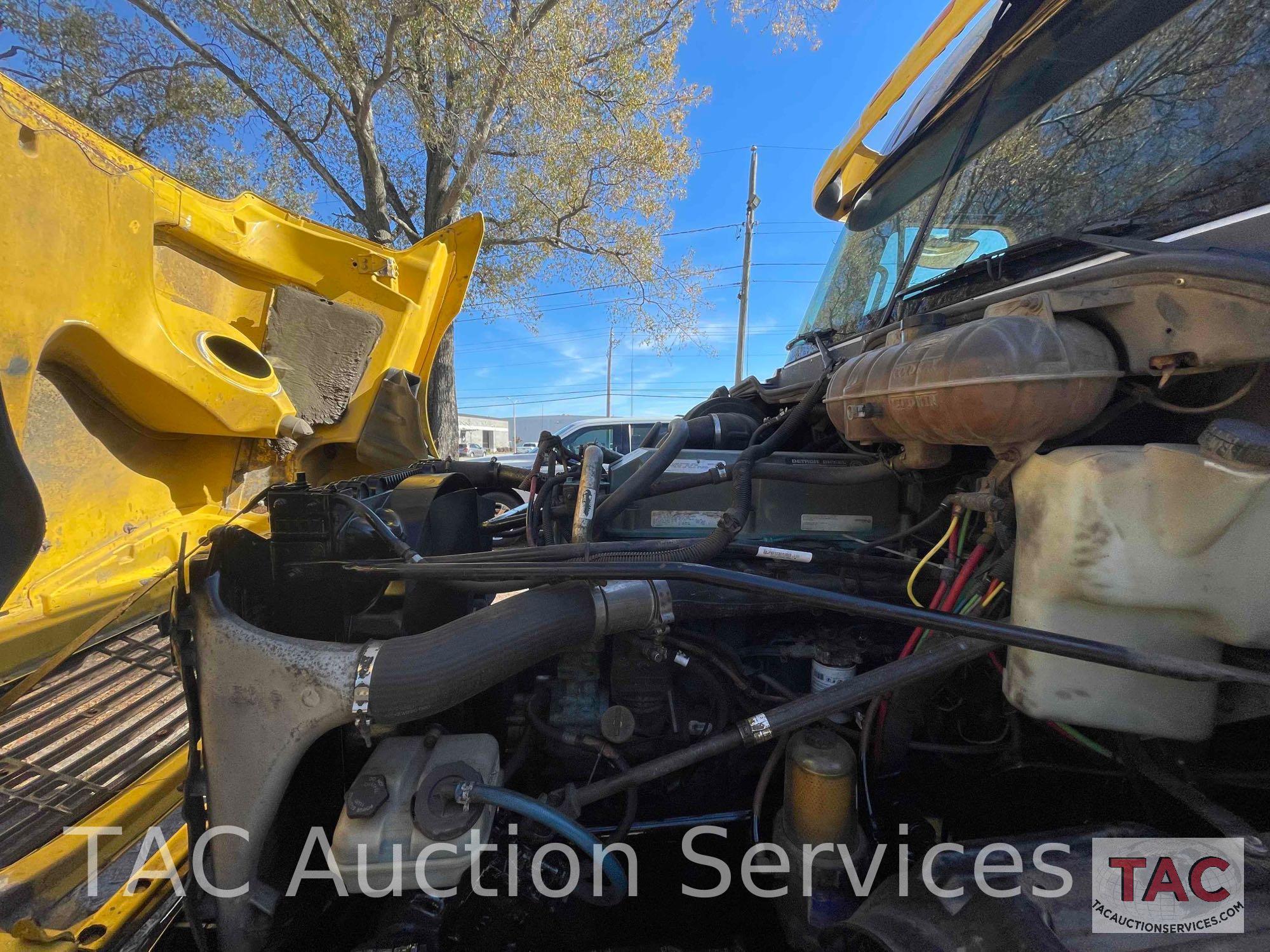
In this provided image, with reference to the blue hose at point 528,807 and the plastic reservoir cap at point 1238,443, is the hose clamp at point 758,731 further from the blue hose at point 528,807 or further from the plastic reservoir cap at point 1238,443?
the plastic reservoir cap at point 1238,443

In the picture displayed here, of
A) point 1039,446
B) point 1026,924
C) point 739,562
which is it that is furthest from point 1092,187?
point 1026,924

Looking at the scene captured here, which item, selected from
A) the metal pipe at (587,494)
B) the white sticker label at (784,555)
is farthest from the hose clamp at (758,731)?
the metal pipe at (587,494)

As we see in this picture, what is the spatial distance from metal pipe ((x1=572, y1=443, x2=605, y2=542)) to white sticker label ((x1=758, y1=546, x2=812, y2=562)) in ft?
1.62

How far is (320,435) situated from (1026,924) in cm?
351

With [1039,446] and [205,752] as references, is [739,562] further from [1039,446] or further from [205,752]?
[205,752]

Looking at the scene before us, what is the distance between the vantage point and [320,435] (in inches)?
122

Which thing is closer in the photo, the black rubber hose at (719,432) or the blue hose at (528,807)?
the blue hose at (528,807)

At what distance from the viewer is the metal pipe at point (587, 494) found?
5.03ft

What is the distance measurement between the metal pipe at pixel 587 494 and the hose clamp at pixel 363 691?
59 cm

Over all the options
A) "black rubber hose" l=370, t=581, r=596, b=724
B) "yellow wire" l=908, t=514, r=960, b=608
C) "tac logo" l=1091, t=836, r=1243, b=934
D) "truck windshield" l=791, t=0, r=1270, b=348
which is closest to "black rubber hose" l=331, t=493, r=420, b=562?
"black rubber hose" l=370, t=581, r=596, b=724

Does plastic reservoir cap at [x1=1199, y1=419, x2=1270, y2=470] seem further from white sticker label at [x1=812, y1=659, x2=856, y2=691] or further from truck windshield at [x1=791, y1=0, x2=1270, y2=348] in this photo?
white sticker label at [x1=812, y1=659, x2=856, y2=691]

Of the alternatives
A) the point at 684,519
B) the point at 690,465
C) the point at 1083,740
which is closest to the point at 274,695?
the point at 684,519

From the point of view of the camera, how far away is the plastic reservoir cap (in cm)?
79

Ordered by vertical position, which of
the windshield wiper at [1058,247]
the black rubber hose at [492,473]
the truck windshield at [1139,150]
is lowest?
the black rubber hose at [492,473]
